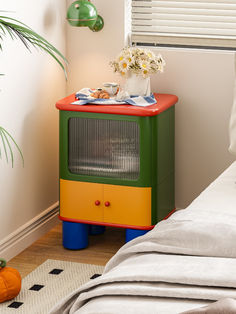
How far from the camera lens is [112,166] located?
11.1ft

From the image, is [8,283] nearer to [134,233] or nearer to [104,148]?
[134,233]

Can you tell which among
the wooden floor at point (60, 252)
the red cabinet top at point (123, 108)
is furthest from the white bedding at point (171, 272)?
the wooden floor at point (60, 252)

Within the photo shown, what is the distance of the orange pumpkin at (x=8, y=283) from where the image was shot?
9.40 ft

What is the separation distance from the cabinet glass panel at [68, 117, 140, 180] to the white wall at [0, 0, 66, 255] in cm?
23

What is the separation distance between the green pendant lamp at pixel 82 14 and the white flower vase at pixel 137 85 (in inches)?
13.9

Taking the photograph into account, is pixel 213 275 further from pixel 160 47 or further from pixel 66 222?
pixel 160 47

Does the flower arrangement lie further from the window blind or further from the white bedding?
the white bedding

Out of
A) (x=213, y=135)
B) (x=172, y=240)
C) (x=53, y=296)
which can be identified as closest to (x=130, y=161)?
(x=213, y=135)

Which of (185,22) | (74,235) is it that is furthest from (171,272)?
(185,22)

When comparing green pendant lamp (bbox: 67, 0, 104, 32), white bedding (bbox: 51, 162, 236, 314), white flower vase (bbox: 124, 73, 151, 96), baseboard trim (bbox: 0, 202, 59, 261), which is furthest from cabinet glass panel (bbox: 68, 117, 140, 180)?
white bedding (bbox: 51, 162, 236, 314)

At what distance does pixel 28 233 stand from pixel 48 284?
1.69 feet

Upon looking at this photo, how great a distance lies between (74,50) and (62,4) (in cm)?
27

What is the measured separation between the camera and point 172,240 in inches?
74.8

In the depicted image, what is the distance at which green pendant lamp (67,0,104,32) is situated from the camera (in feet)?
11.2
